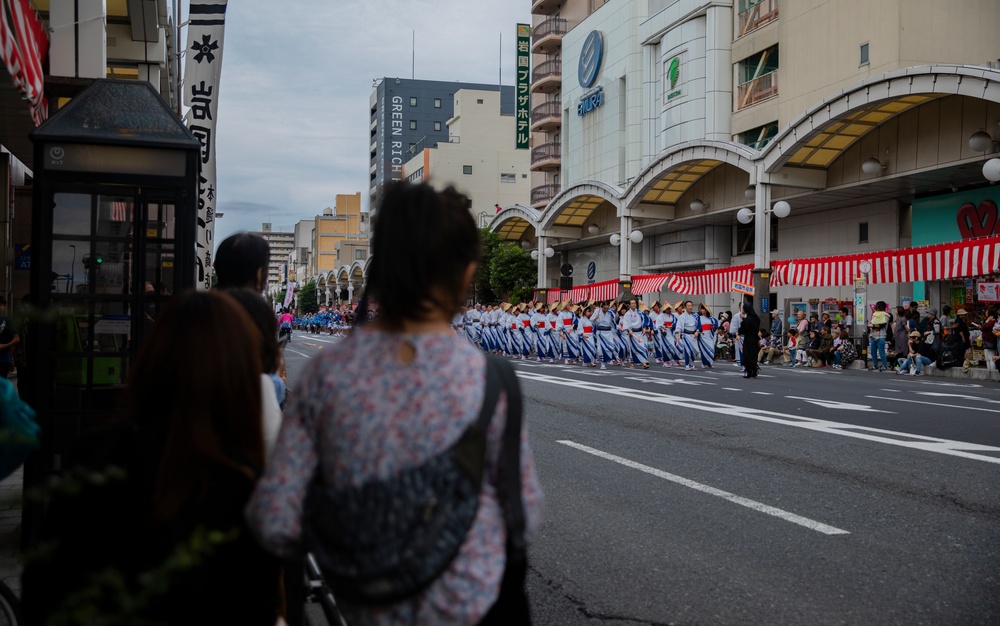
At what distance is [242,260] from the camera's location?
4023 mm

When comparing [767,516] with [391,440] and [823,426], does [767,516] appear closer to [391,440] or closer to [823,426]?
[823,426]

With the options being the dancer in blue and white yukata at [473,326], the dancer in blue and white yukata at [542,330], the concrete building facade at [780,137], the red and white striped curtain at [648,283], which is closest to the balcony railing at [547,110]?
the concrete building facade at [780,137]

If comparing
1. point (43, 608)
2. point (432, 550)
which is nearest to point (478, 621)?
point (432, 550)

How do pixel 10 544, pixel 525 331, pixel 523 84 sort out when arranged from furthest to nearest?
pixel 523 84, pixel 525 331, pixel 10 544

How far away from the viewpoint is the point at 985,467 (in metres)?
8.03

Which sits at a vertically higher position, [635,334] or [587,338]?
[635,334]

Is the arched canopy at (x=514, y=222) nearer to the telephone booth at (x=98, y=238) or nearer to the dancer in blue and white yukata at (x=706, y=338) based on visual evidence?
the dancer in blue and white yukata at (x=706, y=338)

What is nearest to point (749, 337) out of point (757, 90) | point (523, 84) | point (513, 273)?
point (757, 90)

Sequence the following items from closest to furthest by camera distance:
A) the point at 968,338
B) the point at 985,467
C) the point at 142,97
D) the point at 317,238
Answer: the point at 142,97 < the point at 985,467 < the point at 968,338 < the point at 317,238

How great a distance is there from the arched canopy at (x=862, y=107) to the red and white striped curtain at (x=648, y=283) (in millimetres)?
5819

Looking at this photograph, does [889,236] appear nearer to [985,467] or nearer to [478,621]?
[985,467]

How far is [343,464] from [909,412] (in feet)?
38.8

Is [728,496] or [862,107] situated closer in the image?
[728,496]

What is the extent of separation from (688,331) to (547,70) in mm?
36861
